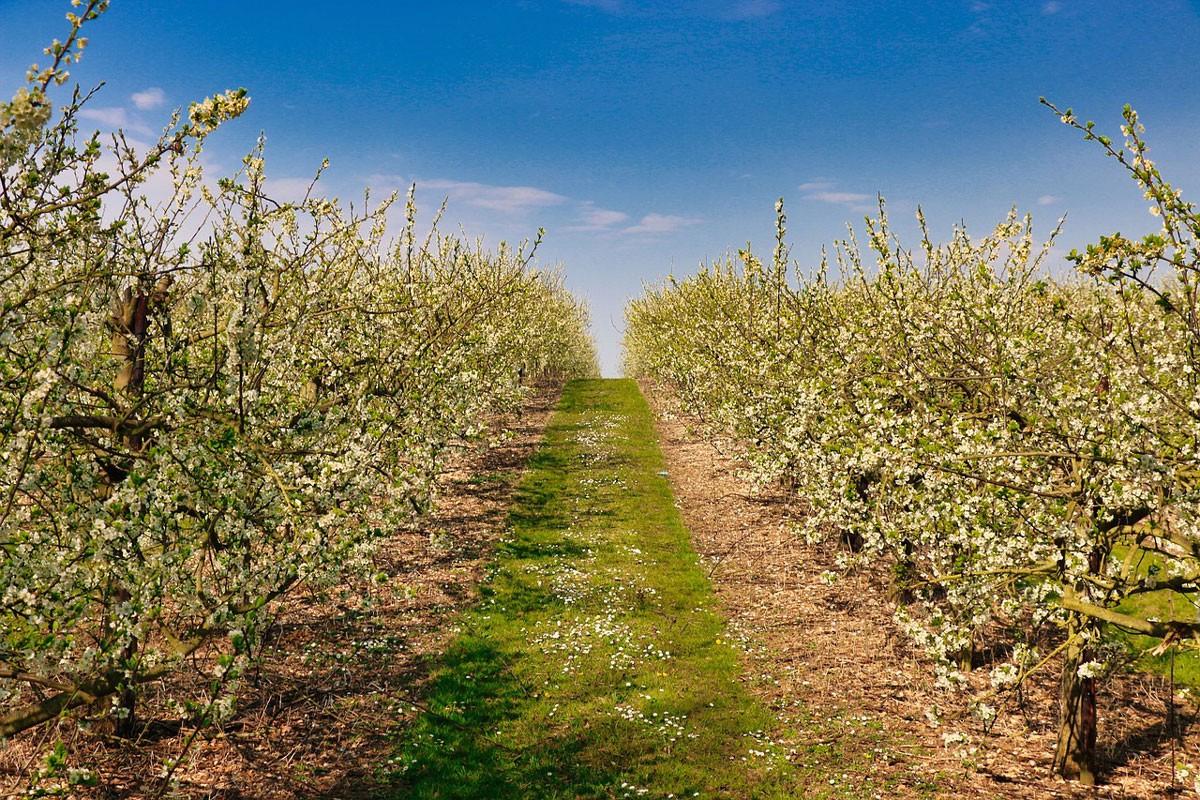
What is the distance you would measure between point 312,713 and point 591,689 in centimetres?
446

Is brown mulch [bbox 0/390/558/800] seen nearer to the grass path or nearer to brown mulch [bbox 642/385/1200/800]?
the grass path

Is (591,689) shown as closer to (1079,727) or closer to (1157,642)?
(1079,727)

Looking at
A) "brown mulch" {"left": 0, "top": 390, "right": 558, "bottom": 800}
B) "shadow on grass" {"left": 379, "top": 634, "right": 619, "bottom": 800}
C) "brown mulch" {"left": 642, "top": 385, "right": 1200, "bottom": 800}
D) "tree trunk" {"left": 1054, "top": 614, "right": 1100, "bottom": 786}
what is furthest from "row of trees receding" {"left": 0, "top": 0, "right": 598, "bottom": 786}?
"tree trunk" {"left": 1054, "top": 614, "right": 1100, "bottom": 786}

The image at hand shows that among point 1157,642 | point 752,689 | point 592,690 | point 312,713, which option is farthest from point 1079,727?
point 312,713

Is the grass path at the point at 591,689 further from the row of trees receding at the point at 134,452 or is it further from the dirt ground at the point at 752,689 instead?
the row of trees receding at the point at 134,452

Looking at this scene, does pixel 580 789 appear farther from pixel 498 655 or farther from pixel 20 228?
pixel 20 228

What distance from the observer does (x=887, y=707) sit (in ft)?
38.4

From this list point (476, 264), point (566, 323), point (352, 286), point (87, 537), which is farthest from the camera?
point (566, 323)

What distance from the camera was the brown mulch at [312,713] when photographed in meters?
8.97

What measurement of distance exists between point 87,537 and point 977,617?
414 inches

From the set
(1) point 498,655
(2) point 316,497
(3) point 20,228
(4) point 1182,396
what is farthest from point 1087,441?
(3) point 20,228

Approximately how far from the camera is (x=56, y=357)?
654 centimetres

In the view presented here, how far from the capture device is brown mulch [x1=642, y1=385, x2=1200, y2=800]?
9.77m

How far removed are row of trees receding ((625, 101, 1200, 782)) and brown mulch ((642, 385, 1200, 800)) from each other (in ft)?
2.60
